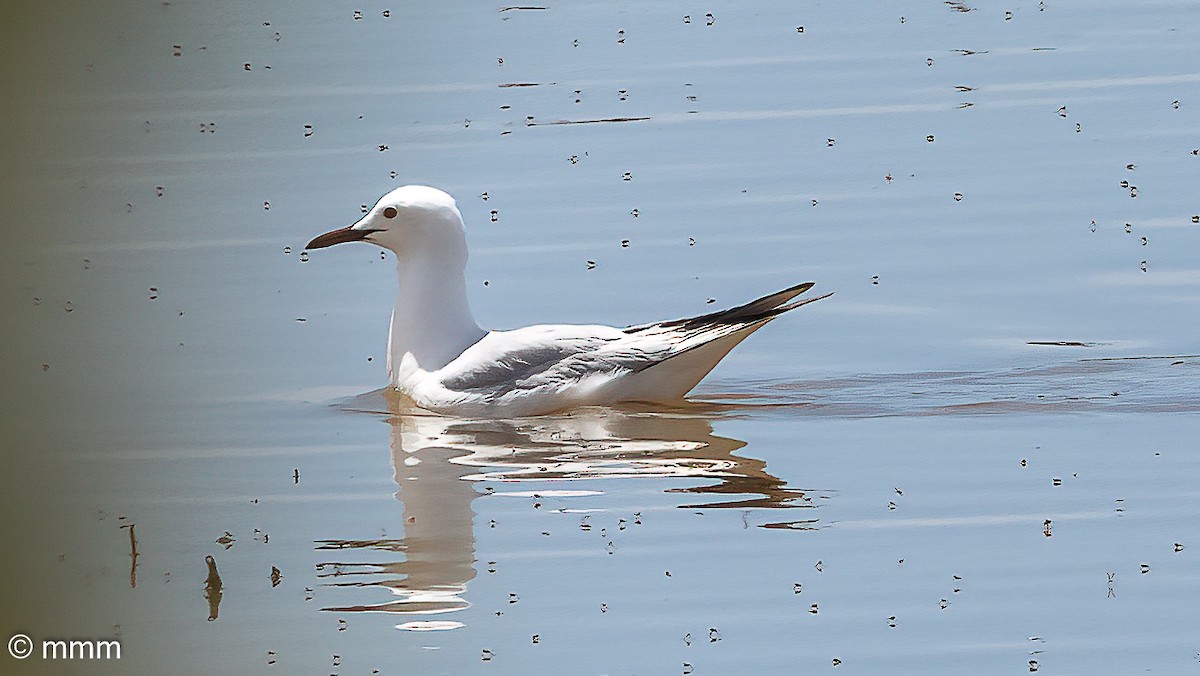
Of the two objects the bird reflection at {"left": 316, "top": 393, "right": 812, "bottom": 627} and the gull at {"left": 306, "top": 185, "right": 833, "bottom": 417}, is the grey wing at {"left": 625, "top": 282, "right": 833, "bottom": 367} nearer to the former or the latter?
the gull at {"left": 306, "top": 185, "right": 833, "bottom": 417}

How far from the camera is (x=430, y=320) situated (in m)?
8.31

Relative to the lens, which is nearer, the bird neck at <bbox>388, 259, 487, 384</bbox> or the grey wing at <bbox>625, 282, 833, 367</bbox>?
the grey wing at <bbox>625, 282, 833, 367</bbox>

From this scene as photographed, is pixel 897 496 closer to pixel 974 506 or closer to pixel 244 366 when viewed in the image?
pixel 974 506

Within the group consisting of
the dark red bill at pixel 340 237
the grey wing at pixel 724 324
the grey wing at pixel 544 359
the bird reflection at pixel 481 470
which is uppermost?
the dark red bill at pixel 340 237

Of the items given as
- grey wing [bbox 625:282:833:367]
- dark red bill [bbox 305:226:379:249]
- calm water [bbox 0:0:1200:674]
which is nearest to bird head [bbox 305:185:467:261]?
dark red bill [bbox 305:226:379:249]

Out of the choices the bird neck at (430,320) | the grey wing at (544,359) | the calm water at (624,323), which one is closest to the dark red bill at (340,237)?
the bird neck at (430,320)

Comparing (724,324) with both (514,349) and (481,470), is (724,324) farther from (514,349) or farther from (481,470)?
(481,470)

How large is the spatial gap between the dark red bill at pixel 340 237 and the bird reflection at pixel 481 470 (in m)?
0.79

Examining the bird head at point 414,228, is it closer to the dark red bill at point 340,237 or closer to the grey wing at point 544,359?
the dark red bill at point 340,237

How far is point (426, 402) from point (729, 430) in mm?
1482

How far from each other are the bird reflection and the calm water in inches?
1.0

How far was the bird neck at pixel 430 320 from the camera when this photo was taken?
8.27 meters

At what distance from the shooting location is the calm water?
1.70m

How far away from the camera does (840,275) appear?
9531 mm
